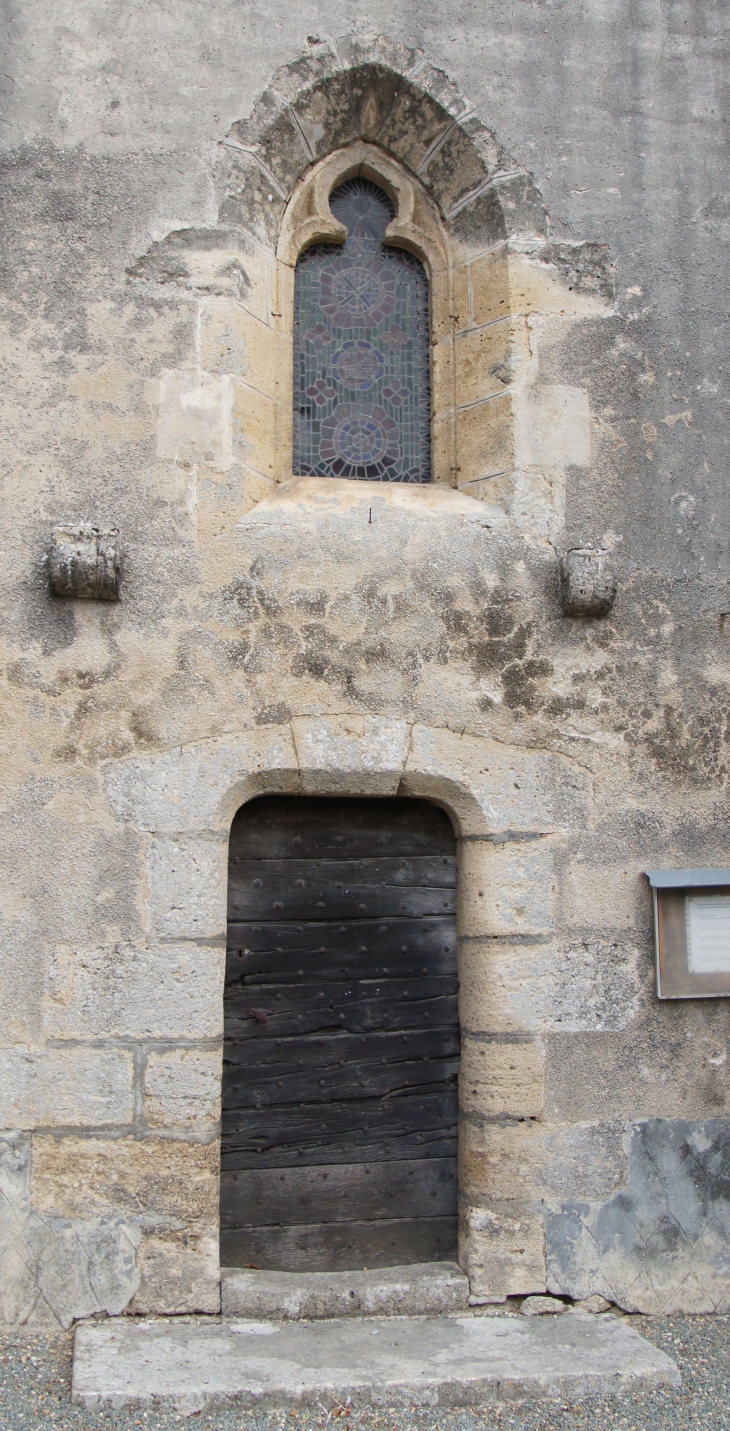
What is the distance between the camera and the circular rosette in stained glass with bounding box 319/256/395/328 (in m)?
4.29

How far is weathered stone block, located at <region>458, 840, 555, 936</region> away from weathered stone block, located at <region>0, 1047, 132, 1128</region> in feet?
4.07

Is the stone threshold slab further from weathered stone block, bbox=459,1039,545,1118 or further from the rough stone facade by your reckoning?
weathered stone block, bbox=459,1039,545,1118

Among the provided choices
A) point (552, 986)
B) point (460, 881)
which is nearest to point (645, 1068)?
point (552, 986)

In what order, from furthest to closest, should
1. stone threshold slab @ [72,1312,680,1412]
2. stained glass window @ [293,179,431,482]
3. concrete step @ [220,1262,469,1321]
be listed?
stained glass window @ [293,179,431,482] < concrete step @ [220,1262,469,1321] < stone threshold slab @ [72,1312,680,1412]

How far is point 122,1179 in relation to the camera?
3.43 metres

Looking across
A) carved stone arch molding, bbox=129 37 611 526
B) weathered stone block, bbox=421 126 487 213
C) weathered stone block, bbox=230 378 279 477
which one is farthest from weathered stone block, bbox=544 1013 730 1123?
weathered stone block, bbox=421 126 487 213

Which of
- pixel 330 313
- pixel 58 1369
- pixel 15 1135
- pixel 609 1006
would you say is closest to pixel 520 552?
pixel 330 313

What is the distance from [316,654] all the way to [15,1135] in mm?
1795

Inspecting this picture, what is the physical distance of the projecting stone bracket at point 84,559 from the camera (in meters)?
3.51

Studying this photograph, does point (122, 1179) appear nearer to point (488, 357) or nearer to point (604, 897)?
point (604, 897)

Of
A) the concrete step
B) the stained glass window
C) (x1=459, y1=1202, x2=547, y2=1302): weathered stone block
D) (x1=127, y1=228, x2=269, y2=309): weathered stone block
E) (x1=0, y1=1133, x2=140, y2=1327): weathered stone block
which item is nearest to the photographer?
(x1=0, y1=1133, x2=140, y2=1327): weathered stone block

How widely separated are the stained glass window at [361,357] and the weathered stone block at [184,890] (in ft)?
4.97

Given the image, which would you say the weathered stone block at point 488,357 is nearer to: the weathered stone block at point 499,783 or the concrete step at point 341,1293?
the weathered stone block at point 499,783

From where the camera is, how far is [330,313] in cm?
429
